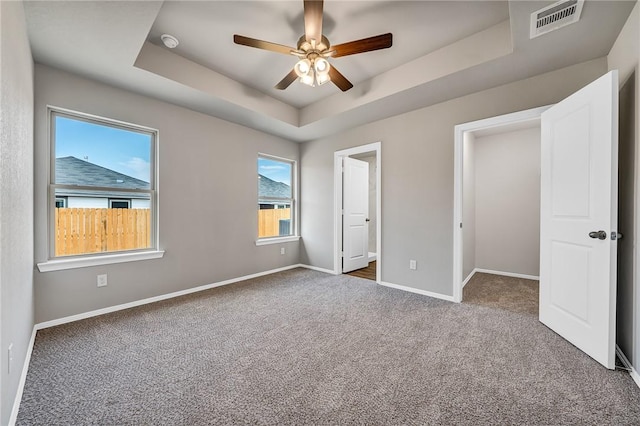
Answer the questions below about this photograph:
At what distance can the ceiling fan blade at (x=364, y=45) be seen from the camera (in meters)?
1.95

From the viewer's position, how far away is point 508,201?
4.59m

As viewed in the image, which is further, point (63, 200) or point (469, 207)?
point (469, 207)

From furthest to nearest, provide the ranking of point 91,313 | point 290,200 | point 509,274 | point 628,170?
point 290,200 → point 509,274 → point 91,313 → point 628,170

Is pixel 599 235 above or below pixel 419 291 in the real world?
above

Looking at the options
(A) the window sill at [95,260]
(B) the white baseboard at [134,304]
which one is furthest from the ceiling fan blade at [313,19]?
(B) the white baseboard at [134,304]

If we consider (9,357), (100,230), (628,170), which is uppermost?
(628,170)

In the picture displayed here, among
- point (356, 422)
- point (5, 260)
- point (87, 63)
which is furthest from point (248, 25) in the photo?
point (356, 422)

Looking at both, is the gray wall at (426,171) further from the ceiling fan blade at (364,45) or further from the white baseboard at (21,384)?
the white baseboard at (21,384)

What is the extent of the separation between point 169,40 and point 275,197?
2.71m

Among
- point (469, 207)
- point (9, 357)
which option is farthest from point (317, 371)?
point (469, 207)

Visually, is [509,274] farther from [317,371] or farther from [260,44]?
[260,44]

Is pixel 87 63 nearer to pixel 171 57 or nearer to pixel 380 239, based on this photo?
pixel 171 57

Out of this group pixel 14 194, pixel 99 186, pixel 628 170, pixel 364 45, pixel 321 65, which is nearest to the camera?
pixel 14 194

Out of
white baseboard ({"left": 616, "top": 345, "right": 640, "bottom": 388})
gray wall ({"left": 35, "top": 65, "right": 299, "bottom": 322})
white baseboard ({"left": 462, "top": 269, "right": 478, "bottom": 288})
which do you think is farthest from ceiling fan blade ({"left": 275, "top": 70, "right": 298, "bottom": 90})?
white baseboard ({"left": 462, "top": 269, "right": 478, "bottom": 288})
